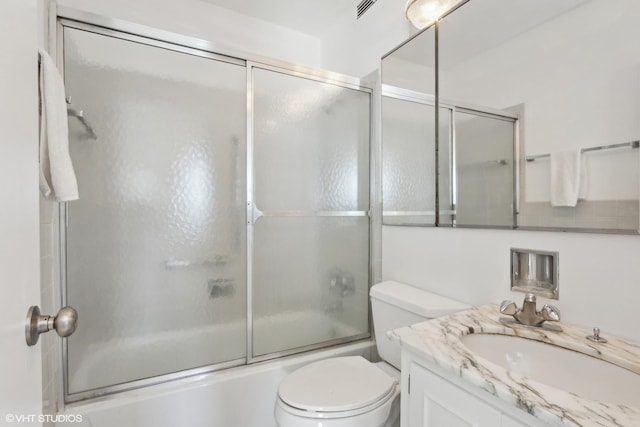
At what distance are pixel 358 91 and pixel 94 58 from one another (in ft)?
4.34

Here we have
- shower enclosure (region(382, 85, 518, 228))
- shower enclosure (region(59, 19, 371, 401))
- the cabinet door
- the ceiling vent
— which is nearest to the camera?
the cabinet door

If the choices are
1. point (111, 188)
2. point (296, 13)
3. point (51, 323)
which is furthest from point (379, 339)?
point (296, 13)

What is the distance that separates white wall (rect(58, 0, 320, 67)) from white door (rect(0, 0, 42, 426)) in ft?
3.59

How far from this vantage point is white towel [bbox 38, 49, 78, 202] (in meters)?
0.88

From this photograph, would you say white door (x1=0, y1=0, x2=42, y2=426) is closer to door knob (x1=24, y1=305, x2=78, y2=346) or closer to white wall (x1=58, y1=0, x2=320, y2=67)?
door knob (x1=24, y1=305, x2=78, y2=346)

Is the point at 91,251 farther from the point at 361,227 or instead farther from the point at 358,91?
the point at 358,91

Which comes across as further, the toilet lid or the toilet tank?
the toilet tank

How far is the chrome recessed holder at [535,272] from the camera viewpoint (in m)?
0.98

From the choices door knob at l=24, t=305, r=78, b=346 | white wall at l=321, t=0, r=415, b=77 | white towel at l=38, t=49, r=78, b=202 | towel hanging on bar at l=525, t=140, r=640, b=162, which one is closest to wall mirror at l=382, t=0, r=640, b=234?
towel hanging on bar at l=525, t=140, r=640, b=162

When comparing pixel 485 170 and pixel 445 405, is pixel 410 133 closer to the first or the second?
pixel 485 170

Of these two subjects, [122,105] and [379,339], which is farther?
[379,339]

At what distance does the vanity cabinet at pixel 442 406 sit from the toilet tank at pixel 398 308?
0.41 meters

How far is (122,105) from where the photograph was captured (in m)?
1.30

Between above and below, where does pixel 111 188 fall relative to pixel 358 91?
below
